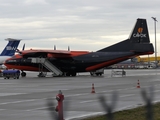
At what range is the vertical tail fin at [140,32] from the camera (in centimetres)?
5069

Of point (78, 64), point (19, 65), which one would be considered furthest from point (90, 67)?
point (19, 65)

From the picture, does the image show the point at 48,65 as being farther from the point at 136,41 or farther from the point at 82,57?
the point at 136,41

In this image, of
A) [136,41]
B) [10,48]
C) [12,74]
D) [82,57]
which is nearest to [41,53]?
[12,74]

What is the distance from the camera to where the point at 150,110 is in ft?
11.4

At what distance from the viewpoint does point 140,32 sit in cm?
5084

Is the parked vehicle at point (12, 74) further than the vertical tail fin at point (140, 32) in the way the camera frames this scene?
No

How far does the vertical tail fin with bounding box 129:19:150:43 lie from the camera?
50.7 metres

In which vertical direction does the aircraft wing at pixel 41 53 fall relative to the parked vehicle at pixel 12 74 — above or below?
above

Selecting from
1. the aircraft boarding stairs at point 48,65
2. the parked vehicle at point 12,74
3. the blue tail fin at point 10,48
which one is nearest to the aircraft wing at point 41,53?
the aircraft boarding stairs at point 48,65

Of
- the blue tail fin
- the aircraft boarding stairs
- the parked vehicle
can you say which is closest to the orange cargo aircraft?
the aircraft boarding stairs

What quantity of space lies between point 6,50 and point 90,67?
122 feet

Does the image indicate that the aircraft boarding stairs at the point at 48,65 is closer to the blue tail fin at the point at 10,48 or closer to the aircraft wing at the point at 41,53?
the aircraft wing at the point at 41,53

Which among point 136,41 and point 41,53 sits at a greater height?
point 136,41

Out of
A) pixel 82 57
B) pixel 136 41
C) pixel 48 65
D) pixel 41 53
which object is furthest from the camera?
pixel 82 57
